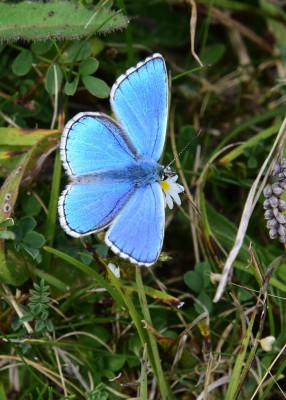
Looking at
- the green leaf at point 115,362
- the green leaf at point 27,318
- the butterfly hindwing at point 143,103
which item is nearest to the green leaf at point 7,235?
the green leaf at point 27,318

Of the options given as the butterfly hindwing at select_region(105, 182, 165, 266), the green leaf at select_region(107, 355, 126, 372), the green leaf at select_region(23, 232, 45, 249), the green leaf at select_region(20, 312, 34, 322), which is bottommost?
the green leaf at select_region(107, 355, 126, 372)

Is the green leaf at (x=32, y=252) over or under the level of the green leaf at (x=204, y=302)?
over

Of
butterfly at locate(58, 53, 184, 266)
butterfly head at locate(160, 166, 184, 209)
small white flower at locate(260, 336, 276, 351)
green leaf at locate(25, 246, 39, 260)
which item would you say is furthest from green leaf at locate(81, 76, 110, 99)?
small white flower at locate(260, 336, 276, 351)

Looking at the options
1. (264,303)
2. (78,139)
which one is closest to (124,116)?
(78,139)

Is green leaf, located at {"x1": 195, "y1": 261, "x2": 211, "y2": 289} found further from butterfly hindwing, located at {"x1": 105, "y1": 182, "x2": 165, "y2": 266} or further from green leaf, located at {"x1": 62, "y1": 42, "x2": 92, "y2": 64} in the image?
green leaf, located at {"x1": 62, "y1": 42, "x2": 92, "y2": 64}

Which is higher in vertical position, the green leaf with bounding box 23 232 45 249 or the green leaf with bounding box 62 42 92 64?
the green leaf with bounding box 62 42 92 64

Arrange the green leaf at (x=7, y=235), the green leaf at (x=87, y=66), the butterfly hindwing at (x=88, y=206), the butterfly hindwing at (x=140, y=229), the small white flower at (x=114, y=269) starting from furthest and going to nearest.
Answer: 1. the green leaf at (x=87, y=66)
2. the small white flower at (x=114, y=269)
3. the green leaf at (x=7, y=235)
4. the butterfly hindwing at (x=88, y=206)
5. the butterfly hindwing at (x=140, y=229)

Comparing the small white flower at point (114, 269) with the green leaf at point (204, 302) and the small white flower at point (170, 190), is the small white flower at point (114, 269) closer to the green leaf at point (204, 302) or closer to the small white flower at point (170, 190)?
the small white flower at point (170, 190)

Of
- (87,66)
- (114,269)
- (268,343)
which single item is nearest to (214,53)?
(87,66)

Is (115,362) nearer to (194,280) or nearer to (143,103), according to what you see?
(194,280)
